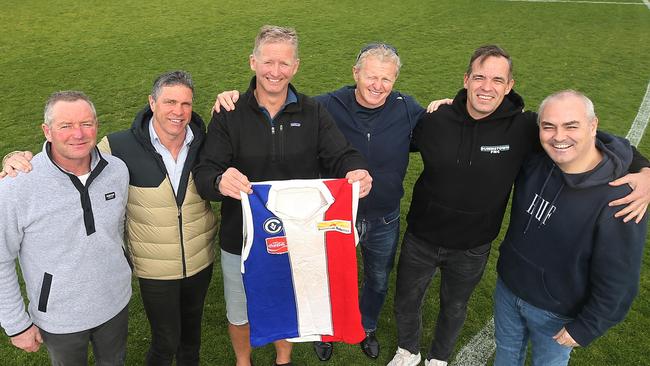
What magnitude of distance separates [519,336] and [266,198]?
1.77 m

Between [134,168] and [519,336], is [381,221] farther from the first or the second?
[134,168]

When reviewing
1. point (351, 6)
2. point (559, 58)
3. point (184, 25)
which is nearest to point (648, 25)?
point (559, 58)

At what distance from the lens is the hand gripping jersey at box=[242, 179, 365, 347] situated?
8.30 ft

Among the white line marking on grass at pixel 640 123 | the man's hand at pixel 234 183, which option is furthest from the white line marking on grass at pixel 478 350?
the white line marking on grass at pixel 640 123

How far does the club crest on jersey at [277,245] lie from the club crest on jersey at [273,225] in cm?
5

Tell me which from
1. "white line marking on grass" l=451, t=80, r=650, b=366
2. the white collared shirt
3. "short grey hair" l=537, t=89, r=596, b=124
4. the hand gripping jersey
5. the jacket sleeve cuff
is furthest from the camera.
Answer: "white line marking on grass" l=451, t=80, r=650, b=366

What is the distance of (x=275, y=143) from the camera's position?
2.71 metres

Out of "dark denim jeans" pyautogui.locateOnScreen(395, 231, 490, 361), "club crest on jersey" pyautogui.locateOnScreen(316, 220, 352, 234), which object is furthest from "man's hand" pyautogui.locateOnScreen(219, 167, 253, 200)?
"dark denim jeans" pyautogui.locateOnScreen(395, 231, 490, 361)

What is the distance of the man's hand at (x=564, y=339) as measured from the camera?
245 cm

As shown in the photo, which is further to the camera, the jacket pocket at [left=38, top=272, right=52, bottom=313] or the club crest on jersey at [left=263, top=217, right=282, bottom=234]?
the club crest on jersey at [left=263, top=217, right=282, bottom=234]

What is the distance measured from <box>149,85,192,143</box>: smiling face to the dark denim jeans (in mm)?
1666

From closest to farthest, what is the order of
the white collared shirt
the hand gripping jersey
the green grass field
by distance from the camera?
the hand gripping jersey → the white collared shirt → the green grass field

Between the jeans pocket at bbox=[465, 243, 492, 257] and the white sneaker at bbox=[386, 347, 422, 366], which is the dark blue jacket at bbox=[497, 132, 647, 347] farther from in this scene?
the white sneaker at bbox=[386, 347, 422, 366]

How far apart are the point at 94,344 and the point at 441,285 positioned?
223 centimetres
